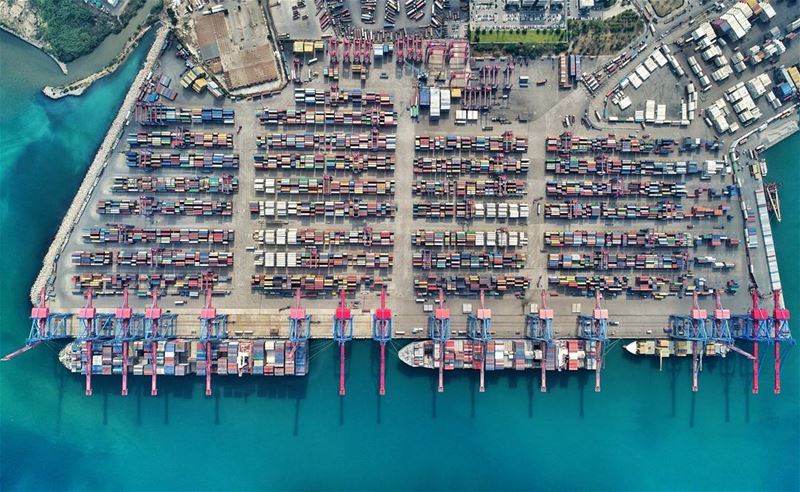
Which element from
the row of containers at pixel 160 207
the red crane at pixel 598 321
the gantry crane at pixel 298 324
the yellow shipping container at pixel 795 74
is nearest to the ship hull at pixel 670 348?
the red crane at pixel 598 321

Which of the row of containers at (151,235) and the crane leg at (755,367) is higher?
the row of containers at (151,235)

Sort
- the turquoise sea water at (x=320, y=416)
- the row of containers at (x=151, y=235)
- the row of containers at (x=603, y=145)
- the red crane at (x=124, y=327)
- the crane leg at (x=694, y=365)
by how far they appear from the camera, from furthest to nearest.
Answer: the turquoise sea water at (x=320, y=416) < the crane leg at (x=694, y=365) < the row of containers at (x=603, y=145) < the row of containers at (x=151, y=235) < the red crane at (x=124, y=327)

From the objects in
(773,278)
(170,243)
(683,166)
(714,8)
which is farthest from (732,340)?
(170,243)

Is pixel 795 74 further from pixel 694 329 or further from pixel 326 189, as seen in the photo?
pixel 326 189

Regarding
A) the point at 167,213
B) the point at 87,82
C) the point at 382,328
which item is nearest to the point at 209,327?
the point at 167,213

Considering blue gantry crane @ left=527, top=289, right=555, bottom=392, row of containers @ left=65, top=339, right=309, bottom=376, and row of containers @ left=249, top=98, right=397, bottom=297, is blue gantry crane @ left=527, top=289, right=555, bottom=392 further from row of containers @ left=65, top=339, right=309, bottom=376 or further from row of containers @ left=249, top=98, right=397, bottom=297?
row of containers @ left=65, top=339, right=309, bottom=376

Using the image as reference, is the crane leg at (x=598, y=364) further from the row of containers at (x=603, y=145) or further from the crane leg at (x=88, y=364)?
the crane leg at (x=88, y=364)

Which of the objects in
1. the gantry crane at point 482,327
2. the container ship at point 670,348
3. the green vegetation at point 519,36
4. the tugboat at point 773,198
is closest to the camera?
the gantry crane at point 482,327
